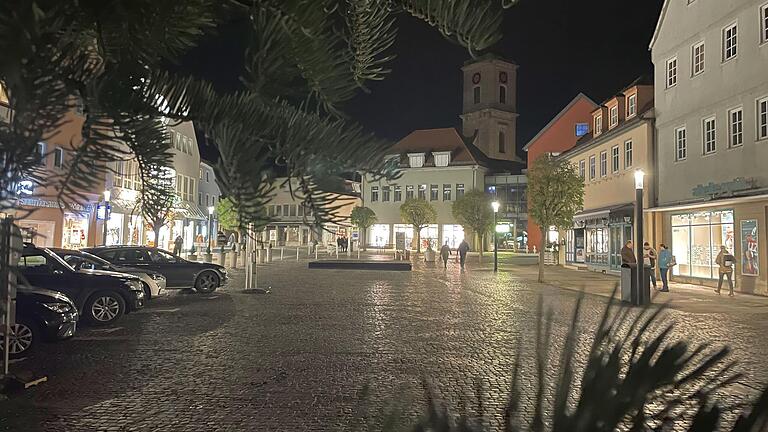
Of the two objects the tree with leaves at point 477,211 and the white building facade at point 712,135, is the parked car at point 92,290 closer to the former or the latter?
the white building facade at point 712,135

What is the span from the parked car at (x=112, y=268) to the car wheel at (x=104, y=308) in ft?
4.42

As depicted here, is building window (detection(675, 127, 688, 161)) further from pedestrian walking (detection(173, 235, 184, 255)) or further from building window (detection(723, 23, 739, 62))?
pedestrian walking (detection(173, 235, 184, 255))

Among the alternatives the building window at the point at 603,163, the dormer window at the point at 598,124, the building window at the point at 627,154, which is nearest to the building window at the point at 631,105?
the building window at the point at 627,154

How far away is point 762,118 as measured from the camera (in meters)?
20.4

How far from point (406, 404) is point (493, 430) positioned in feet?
A: 0.45

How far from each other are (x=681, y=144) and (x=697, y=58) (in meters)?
3.53

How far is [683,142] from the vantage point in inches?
1004

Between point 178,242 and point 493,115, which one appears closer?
point 178,242

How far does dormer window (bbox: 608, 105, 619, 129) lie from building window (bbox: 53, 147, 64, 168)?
34758mm

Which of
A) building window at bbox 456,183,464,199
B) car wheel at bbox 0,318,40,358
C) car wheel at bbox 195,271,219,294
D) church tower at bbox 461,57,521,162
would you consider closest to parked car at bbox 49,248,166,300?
car wheel at bbox 195,271,219,294

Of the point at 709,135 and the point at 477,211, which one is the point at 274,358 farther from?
the point at 477,211

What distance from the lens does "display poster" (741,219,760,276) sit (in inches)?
805

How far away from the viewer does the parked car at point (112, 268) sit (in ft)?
50.8

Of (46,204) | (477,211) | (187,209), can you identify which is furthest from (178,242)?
(477,211)
